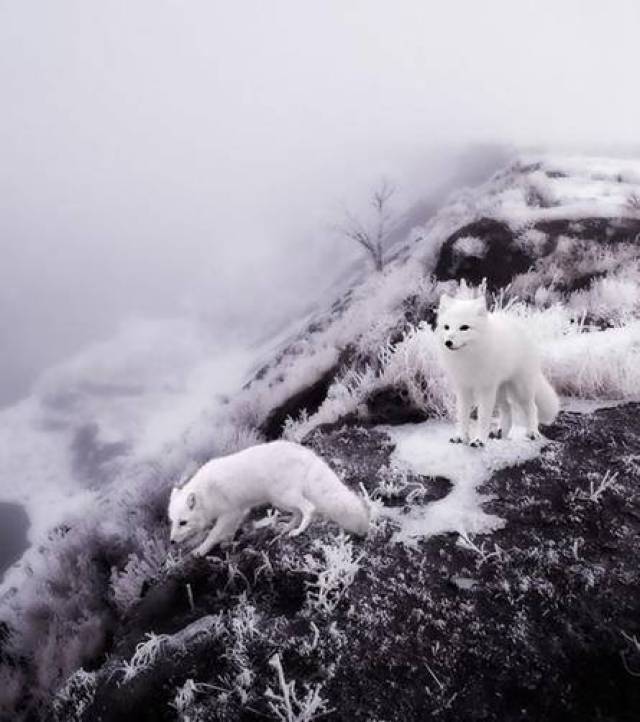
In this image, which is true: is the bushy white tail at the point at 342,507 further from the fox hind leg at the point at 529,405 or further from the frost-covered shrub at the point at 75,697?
the frost-covered shrub at the point at 75,697

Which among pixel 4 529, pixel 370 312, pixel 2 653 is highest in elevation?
pixel 370 312

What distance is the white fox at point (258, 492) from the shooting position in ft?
11.4

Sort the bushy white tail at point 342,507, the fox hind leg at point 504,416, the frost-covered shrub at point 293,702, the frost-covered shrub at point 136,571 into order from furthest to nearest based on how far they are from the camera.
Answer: the frost-covered shrub at point 136,571
the fox hind leg at point 504,416
the bushy white tail at point 342,507
the frost-covered shrub at point 293,702

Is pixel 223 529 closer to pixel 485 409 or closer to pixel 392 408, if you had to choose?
pixel 485 409

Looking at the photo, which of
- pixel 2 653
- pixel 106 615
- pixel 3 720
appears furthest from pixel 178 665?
pixel 2 653

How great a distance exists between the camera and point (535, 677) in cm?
246

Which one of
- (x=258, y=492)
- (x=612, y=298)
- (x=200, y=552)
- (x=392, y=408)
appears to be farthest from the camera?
(x=612, y=298)

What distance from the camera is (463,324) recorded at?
12.5ft

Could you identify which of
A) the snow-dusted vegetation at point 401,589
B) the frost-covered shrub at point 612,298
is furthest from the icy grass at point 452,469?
the frost-covered shrub at point 612,298

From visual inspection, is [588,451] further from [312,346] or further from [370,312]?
[312,346]

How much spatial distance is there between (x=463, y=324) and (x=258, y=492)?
1700 mm

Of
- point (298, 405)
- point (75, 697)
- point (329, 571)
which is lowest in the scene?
point (298, 405)

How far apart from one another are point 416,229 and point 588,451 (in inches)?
607

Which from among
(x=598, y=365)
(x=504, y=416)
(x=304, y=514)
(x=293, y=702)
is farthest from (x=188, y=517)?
(x=598, y=365)
